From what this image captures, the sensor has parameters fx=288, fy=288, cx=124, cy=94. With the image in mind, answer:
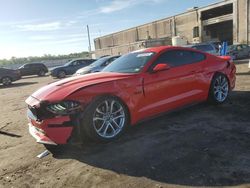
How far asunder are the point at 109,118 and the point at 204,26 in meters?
A: 43.7

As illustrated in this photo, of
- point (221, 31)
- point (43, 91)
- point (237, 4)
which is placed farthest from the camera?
point (221, 31)

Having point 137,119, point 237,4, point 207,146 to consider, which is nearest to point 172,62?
point 137,119

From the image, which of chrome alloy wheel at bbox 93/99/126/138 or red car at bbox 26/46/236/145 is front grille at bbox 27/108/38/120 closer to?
red car at bbox 26/46/236/145

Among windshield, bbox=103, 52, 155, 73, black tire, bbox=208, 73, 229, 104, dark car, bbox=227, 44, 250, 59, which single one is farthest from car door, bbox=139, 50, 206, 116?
dark car, bbox=227, 44, 250, 59

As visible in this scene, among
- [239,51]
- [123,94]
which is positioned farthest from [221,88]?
[239,51]

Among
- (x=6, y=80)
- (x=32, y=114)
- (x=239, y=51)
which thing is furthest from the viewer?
(x=239, y=51)

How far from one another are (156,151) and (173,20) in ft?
161

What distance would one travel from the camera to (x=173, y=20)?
50719 mm

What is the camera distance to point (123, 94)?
4.91m

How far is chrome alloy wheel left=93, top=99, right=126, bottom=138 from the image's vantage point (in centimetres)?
470

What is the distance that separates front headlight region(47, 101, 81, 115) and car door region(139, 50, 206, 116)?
125 centimetres

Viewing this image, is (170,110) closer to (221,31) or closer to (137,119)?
(137,119)

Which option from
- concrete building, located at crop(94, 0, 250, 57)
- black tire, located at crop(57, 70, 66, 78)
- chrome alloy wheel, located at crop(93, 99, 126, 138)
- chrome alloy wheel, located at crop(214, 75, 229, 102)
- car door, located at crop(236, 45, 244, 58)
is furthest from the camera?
concrete building, located at crop(94, 0, 250, 57)

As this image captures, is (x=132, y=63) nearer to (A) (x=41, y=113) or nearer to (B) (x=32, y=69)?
(A) (x=41, y=113)
